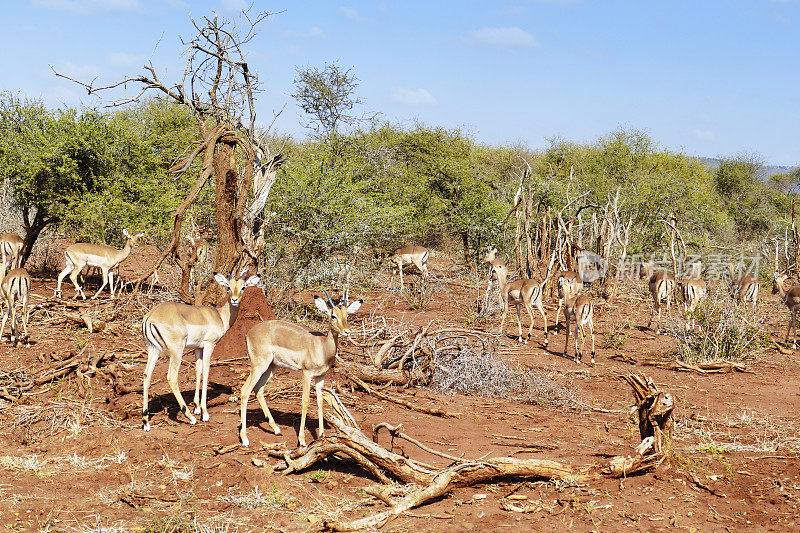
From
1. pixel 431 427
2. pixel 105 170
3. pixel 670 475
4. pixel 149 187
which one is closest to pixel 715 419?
pixel 670 475

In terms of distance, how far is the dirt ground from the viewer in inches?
228

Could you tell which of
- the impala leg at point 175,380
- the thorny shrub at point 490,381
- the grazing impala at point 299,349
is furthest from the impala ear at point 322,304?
the thorny shrub at point 490,381

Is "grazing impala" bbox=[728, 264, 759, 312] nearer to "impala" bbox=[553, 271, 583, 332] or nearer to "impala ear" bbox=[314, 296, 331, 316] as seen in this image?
"impala" bbox=[553, 271, 583, 332]

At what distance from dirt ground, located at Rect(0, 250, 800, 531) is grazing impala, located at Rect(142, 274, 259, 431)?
42 centimetres

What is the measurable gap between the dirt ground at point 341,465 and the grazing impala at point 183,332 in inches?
16.5

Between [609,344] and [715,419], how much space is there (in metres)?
5.94

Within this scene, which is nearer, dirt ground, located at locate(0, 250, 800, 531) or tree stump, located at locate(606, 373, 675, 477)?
dirt ground, located at locate(0, 250, 800, 531)

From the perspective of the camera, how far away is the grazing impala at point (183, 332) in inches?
307

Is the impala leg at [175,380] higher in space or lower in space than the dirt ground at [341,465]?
higher

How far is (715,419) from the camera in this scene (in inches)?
380

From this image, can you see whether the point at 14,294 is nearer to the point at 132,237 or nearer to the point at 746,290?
the point at 132,237

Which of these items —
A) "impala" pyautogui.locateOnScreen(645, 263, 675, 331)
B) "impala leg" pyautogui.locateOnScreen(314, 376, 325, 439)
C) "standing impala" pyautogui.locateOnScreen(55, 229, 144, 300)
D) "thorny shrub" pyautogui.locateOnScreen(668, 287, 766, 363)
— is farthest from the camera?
"impala" pyautogui.locateOnScreen(645, 263, 675, 331)

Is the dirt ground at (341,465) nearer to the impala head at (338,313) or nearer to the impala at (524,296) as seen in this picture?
the impala head at (338,313)

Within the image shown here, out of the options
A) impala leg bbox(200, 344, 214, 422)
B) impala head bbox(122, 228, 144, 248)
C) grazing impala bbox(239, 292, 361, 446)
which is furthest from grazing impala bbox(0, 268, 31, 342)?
grazing impala bbox(239, 292, 361, 446)
